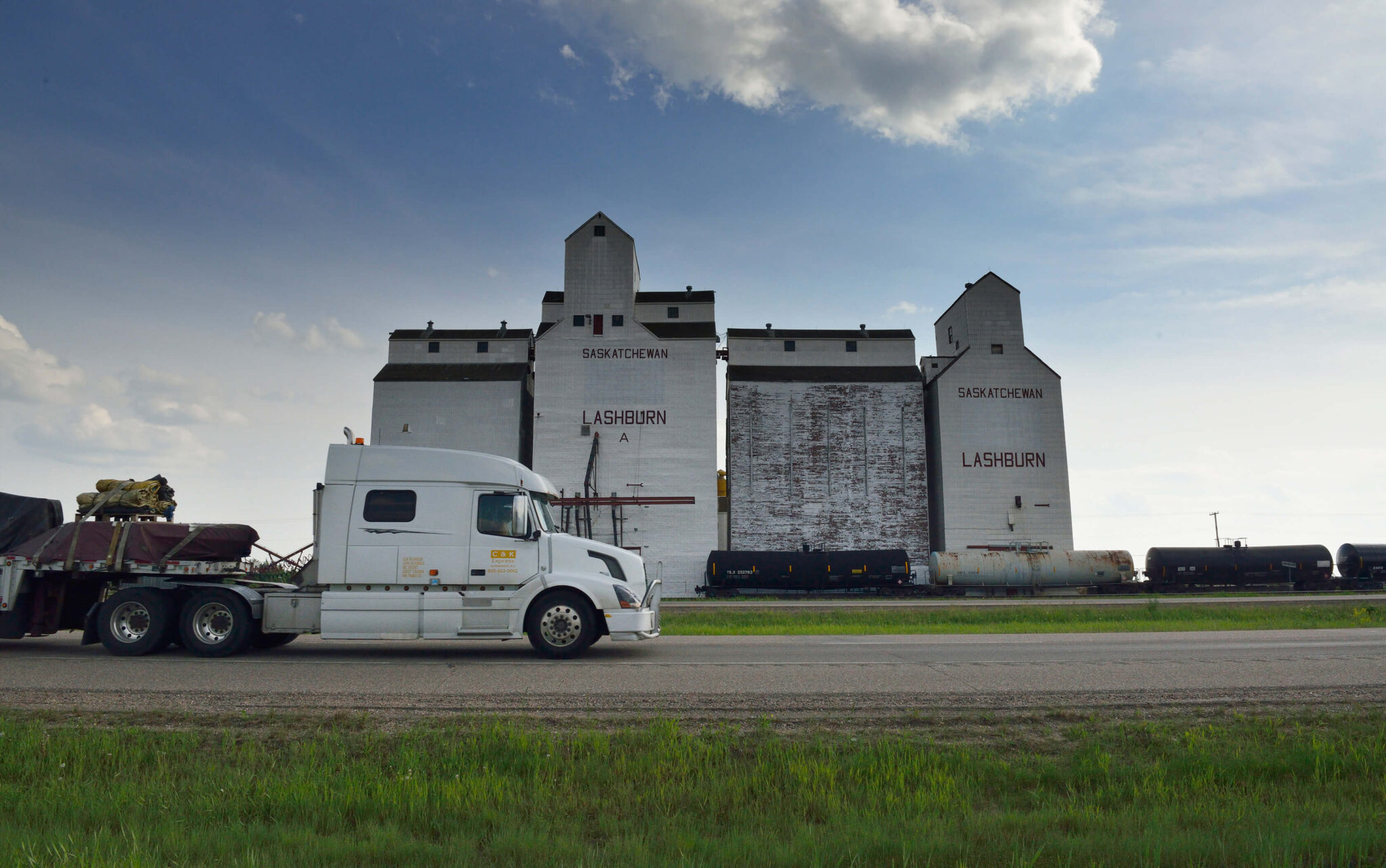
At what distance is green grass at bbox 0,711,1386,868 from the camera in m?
4.74

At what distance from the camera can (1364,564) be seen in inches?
1822

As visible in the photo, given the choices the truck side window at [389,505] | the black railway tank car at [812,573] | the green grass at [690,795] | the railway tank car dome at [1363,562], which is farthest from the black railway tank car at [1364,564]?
the truck side window at [389,505]

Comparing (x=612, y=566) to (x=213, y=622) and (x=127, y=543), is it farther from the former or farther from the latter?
(x=127, y=543)

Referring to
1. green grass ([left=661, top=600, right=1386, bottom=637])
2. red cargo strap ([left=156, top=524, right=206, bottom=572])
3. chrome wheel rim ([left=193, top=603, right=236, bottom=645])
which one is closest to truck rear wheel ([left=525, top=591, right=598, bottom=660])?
chrome wheel rim ([left=193, top=603, right=236, bottom=645])

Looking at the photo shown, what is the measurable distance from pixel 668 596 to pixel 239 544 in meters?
33.3

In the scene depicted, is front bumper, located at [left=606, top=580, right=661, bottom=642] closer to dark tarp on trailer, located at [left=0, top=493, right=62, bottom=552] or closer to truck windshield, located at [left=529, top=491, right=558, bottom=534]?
truck windshield, located at [left=529, top=491, right=558, bottom=534]

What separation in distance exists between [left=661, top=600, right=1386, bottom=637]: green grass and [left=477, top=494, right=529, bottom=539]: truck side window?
233 inches

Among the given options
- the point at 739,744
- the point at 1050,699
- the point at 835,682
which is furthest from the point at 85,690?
the point at 1050,699

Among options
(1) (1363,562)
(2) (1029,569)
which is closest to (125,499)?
(2) (1029,569)

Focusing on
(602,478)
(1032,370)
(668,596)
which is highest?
(1032,370)

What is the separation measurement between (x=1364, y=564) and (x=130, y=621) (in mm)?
57786

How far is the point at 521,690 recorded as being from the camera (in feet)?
32.0

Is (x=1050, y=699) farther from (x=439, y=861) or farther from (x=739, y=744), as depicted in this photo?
(x=439, y=861)

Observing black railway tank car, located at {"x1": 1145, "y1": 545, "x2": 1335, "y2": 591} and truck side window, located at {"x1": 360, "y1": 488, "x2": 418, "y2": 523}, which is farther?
black railway tank car, located at {"x1": 1145, "y1": 545, "x2": 1335, "y2": 591}
